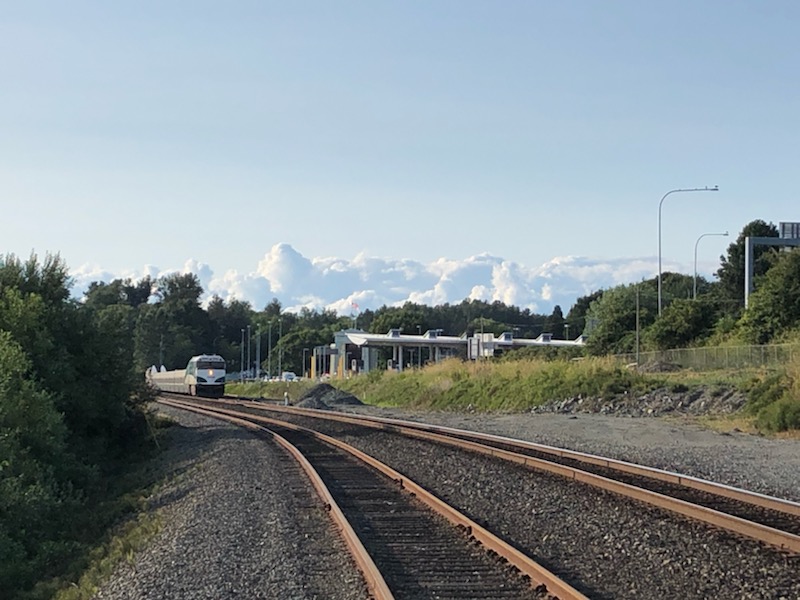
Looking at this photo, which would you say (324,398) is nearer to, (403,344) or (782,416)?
(782,416)

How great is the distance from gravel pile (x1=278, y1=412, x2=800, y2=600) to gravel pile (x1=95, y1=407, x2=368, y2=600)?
211 centimetres

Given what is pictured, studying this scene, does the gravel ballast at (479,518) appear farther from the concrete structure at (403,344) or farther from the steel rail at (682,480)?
the concrete structure at (403,344)

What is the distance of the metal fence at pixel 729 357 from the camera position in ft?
138

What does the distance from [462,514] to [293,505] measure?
3.27m

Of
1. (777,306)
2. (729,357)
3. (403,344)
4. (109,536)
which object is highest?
(777,306)

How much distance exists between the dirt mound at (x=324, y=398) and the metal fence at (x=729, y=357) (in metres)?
16.9

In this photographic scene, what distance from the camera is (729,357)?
154 feet

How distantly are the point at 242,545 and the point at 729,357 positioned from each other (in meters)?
39.2

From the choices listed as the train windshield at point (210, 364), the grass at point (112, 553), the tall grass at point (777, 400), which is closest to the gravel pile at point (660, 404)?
the tall grass at point (777, 400)

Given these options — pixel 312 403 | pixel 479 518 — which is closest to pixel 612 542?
pixel 479 518

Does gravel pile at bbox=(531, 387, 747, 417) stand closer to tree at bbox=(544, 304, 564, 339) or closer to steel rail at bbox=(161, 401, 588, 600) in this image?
steel rail at bbox=(161, 401, 588, 600)

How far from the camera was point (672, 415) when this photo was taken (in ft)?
116

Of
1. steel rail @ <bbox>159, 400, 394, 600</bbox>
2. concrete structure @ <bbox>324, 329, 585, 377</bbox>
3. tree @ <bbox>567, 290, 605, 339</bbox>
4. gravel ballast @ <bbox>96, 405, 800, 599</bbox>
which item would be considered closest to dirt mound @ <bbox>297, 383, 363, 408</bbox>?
concrete structure @ <bbox>324, 329, 585, 377</bbox>

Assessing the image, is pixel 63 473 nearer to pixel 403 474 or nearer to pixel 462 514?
pixel 403 474
